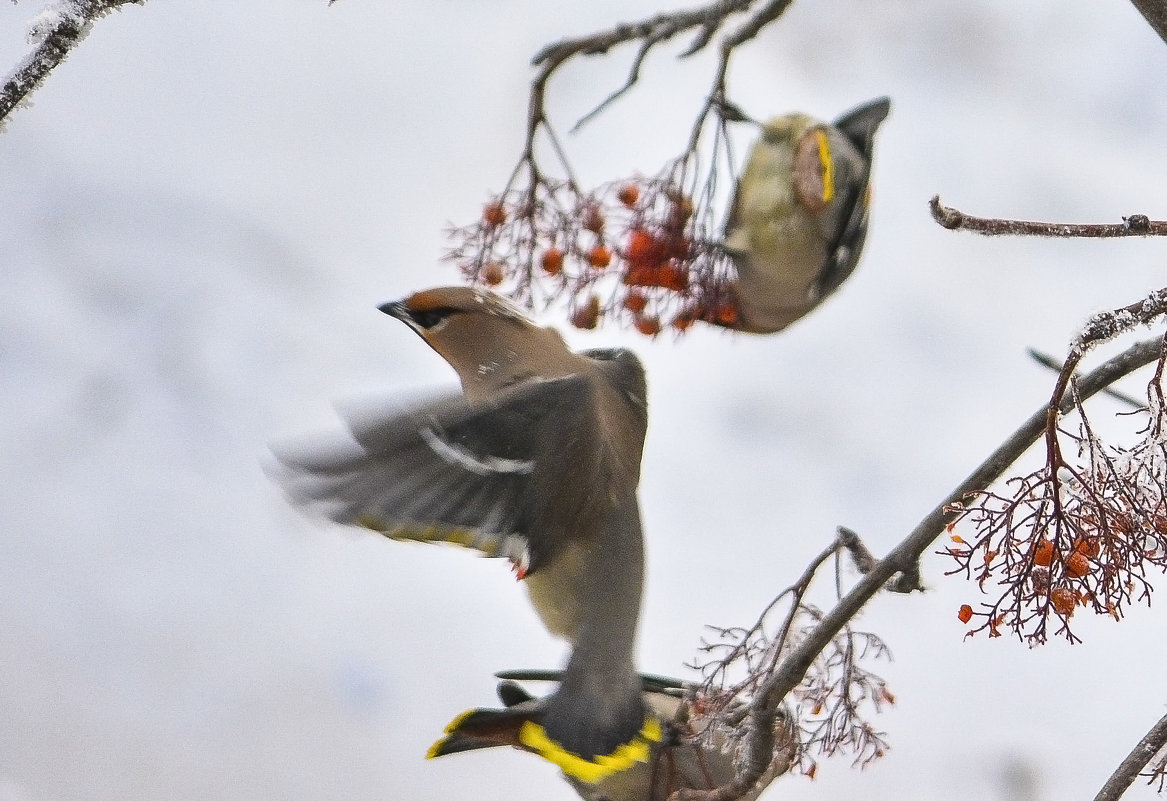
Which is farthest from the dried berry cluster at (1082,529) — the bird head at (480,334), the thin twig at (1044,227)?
the bird head at (480,334)

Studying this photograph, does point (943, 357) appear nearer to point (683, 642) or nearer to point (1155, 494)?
point (683, 642)

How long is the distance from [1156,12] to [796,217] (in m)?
0.59

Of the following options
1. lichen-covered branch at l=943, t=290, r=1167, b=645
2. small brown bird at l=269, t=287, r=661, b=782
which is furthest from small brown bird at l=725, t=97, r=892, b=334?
lichen-covered branch at l=943, t=290, r=1167, b=645

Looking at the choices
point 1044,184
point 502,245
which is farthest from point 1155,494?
point 1044,184

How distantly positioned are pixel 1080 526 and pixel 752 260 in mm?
557

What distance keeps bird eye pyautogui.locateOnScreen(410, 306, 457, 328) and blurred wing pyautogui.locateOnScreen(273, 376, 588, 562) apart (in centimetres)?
13

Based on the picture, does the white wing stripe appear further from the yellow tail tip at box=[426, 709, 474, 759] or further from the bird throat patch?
the bird throat patch

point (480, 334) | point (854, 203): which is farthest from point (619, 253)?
point (854, 203)

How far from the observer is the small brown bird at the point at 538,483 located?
88cm

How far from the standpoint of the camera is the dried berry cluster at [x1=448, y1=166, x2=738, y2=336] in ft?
3.65

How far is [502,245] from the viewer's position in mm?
1216

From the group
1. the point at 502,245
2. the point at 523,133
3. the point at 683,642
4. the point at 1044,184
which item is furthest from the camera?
the point at 1044,184

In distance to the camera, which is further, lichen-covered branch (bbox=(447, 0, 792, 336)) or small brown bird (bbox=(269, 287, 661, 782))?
lichen-covered branch (bbox=(447, 0, 792, 336))

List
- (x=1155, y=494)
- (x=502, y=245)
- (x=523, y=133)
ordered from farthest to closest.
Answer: (x=523, y=133) < (x=502, y=245) < (x=1155, y=494)
